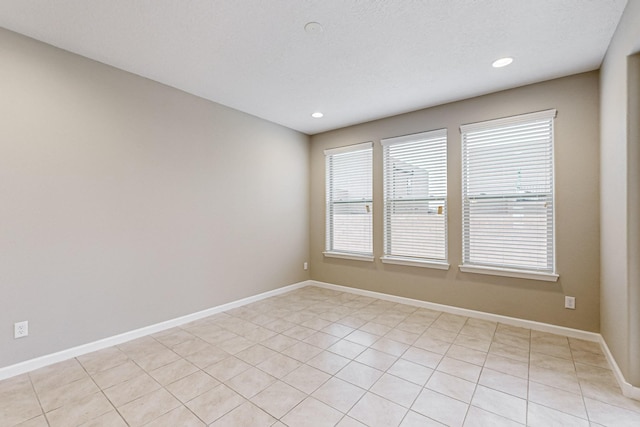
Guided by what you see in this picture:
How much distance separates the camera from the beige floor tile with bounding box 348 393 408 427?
1.77 m

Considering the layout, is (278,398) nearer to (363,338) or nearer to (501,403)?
(363,338)

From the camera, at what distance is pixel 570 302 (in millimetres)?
2957

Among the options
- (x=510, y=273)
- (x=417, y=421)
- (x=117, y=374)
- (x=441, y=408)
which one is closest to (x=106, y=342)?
(x=117, y=374)

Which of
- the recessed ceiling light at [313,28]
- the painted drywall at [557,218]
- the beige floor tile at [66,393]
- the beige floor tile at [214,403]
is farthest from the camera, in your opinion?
the painted drywall at [557,218]

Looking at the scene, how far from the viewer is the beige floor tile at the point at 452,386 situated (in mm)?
2037

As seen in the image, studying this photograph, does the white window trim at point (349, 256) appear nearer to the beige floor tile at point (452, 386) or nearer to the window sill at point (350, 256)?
the window sill at point (350, 256)

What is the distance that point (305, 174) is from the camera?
513 centimetres

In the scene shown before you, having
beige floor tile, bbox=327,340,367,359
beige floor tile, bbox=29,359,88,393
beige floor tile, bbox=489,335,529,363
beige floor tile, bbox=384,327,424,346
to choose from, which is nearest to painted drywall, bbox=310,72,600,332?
beige floor tile, bbox=489,335,529,363

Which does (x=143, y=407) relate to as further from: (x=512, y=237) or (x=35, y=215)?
(x=512, y=237)

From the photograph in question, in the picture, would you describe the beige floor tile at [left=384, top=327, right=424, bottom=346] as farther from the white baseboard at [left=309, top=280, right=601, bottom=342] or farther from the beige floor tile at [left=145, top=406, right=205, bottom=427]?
the beige floor tile at [left=145, top=406, right=205, bottom=427]

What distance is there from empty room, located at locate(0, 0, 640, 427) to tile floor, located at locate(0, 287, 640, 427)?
0.02 metres

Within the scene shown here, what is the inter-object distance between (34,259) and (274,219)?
108 inches

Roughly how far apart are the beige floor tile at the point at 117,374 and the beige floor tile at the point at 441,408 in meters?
2.16

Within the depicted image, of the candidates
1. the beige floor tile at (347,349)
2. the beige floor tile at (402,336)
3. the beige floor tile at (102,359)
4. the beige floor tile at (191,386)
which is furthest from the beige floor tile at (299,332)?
the beige floor tile at (102,359)
